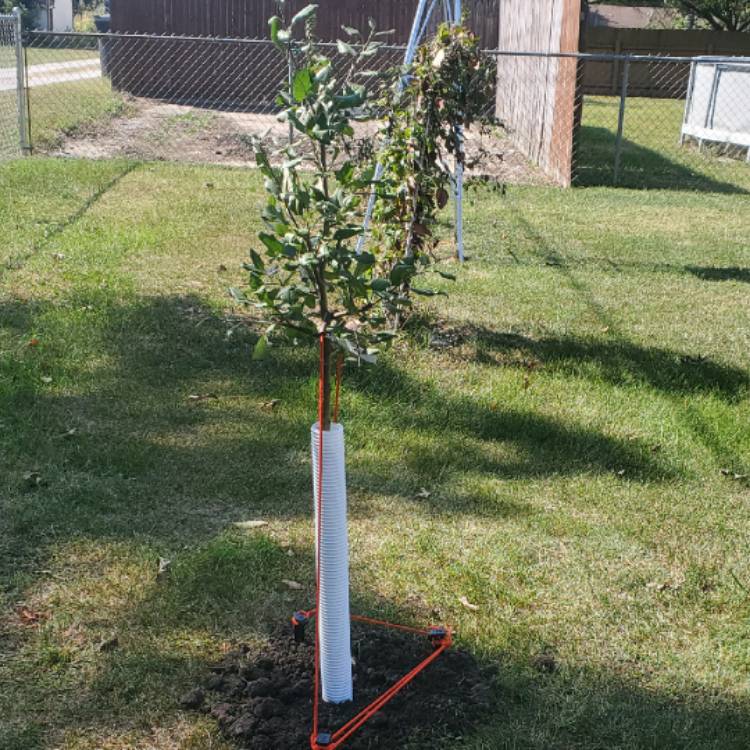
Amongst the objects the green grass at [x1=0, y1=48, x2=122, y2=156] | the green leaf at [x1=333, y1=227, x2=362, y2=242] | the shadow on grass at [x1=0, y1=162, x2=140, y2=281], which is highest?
the green leaf at [x1=333, y1=227, x2=362, y2=242]

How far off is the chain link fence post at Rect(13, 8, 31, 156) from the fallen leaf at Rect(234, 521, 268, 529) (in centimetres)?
948

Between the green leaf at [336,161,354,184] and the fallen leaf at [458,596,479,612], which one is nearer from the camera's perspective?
the green leaf at [336,161,354,184]

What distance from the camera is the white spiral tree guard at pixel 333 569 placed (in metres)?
2.78

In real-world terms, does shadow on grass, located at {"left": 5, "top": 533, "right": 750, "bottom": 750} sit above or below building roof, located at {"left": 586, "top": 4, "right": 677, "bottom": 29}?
below

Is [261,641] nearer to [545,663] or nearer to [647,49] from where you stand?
[545,663]

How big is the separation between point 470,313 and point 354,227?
421 cm

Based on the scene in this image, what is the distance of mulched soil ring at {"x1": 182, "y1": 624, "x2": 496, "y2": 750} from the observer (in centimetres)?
287

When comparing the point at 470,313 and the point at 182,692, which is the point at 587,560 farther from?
the point at 470,313

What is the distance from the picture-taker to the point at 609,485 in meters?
4.56

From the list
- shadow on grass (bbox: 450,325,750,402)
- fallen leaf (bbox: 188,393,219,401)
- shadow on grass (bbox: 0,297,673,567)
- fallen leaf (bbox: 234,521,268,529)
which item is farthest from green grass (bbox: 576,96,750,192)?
fallen leaf (bbox: 234,521,268,529)

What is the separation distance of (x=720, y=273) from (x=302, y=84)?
21.1 feet

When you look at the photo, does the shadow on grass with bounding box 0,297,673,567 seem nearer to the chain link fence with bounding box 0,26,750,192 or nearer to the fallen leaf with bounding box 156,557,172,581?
the fallen leaf with bounding box 156,557,172,581

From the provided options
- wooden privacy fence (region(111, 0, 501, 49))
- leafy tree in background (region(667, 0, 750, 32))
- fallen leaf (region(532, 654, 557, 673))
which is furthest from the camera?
leafy tree in background (region(667, 0, 750, 32))

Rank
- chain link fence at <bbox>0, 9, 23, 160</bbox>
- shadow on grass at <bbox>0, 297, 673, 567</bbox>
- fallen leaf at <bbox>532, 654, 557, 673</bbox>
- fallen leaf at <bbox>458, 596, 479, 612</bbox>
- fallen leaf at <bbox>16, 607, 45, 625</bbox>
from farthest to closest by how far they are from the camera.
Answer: chain link fence at <bbox>0, 9, 23, 160</bbox>, shadow on grass at <bbox>0, 297, 673, 567</bbox>, fallen leaf at <bbox>458, 596, 479, 612</bbox>, fallen leaf at <bbox>16, 607, 45, 625</bbox>, fallen leaf at <bbox>532, 654, 557, 673</bbox>
